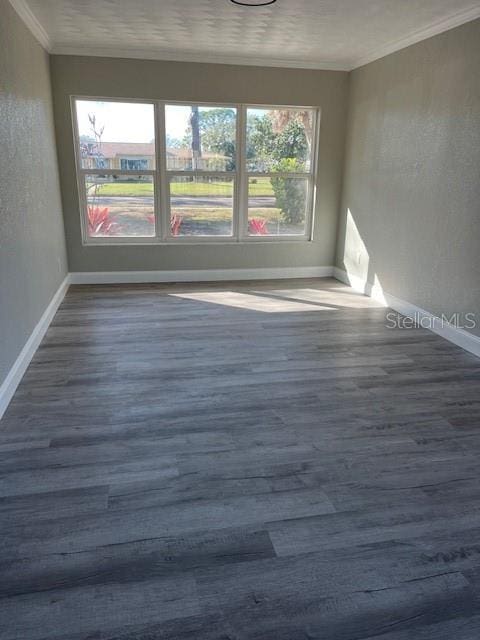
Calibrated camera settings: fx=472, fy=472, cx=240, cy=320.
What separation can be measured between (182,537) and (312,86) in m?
5.19

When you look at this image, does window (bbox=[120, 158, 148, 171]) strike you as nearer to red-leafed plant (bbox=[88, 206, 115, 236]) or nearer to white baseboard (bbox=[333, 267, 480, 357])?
red-leafed plant (bbox=[88, 206, 115, 236])

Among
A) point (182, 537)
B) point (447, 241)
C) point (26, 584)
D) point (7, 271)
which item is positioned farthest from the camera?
point (447, 241)

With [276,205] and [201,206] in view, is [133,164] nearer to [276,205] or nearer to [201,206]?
[201,206]

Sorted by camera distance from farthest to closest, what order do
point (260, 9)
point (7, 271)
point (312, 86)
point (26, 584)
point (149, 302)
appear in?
point (312, 86) < point (149, 302) < point (260, 9) < point (7, 271) < point (26, 584)

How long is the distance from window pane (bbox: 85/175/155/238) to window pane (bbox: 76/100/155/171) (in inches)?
6.4

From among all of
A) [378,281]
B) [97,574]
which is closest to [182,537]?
[97,574]

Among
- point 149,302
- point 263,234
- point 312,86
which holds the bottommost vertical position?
point 149,302

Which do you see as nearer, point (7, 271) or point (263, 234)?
point (7, 271)

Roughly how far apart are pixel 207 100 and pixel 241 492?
453 cm

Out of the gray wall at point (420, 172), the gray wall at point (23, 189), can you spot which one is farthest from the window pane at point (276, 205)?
the gray wall at point (23, 189)

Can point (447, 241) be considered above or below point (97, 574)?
above

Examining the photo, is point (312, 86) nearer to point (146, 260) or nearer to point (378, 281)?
point (378, 281)

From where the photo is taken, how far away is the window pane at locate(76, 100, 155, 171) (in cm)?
517

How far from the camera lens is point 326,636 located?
4.68 feet
